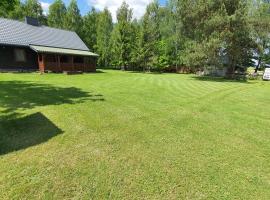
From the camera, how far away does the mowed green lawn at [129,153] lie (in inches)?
134

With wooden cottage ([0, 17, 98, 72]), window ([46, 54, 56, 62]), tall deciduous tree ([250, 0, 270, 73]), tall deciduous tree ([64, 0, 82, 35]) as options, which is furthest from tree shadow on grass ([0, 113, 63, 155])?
tall deciduous tree ([64, 0, 82, 35])

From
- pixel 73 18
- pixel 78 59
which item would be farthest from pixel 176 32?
pixel 73 18

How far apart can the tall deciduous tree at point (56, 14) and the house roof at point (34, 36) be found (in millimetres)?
20622

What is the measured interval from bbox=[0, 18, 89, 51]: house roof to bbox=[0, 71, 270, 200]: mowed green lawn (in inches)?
758

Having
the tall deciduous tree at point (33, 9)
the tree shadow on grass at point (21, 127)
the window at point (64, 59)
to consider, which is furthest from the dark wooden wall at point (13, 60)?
the tall deciduous tree at point (33, 9)

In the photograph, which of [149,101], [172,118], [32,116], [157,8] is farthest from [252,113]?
[157,8]

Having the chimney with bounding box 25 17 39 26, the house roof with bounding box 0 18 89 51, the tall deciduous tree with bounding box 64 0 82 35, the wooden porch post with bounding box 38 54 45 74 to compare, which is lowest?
the wooden porch post with bounding box 38 54 45 74

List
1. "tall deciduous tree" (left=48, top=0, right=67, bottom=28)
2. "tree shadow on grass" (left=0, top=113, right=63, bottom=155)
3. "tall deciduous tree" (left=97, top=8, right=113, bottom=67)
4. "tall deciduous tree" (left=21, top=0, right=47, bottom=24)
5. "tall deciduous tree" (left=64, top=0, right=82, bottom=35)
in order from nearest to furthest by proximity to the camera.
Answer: "tree shadow on grass" (left=0, top=113, right=63, bottom=155) < "tall deciduous tree" (left=97, top=8, right=113, bottom=67) < "tall deciduous tree" (left=64, top=0, right=82, bottom=35) < "tall deciduous tree" (left=48, top=0, right=67, bottom=28) < "tall deciduous tree" (left=21, top=0, right=47, bottom=24)

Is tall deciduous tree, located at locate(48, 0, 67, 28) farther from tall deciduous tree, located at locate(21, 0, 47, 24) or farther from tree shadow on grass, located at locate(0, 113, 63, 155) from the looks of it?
tree shadow on grass, located at locate(0, 113, 63, 155)

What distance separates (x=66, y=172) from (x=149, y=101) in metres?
6.26

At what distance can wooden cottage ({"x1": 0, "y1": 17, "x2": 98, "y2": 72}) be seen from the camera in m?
23.1

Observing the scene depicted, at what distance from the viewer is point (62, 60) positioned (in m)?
26.5

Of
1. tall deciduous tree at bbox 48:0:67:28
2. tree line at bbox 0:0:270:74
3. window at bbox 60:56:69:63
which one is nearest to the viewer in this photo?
tree line at bbox 0:0:270:74

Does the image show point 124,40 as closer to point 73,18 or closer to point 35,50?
point 73,18
